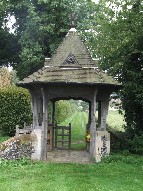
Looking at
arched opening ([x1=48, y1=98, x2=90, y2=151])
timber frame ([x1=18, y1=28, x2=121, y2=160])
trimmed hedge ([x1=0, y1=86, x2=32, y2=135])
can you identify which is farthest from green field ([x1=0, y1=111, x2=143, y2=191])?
trimmed hedge ([x1=0, y1=86, x2=32, y2=135])

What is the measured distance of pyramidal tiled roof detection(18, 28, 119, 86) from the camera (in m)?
17.7

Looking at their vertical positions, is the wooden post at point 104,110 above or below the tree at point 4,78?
below

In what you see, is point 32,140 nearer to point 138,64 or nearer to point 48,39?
point 138,64

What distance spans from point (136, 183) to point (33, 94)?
8.38 metres

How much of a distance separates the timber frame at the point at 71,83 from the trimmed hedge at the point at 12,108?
8283 millimetres

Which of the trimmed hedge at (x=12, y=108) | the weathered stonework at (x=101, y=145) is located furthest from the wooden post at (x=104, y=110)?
the trimmed hedge at (x=12, y=108)

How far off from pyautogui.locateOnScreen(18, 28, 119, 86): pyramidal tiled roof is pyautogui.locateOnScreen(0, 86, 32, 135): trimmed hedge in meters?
9.07

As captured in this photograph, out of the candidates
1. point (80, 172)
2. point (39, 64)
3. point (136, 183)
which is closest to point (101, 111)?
point (80, 172)

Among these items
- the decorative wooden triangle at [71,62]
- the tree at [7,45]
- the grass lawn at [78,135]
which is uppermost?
the tree at [7,45]

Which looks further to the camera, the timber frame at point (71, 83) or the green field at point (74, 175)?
the timber frame at point (71, 83)

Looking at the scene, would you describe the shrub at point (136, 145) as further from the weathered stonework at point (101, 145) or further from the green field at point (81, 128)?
the green field at point (81, 128)

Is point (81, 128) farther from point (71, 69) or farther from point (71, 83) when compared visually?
point (71, 83)

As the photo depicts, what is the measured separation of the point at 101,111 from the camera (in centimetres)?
1952

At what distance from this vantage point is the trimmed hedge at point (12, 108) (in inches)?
1101
